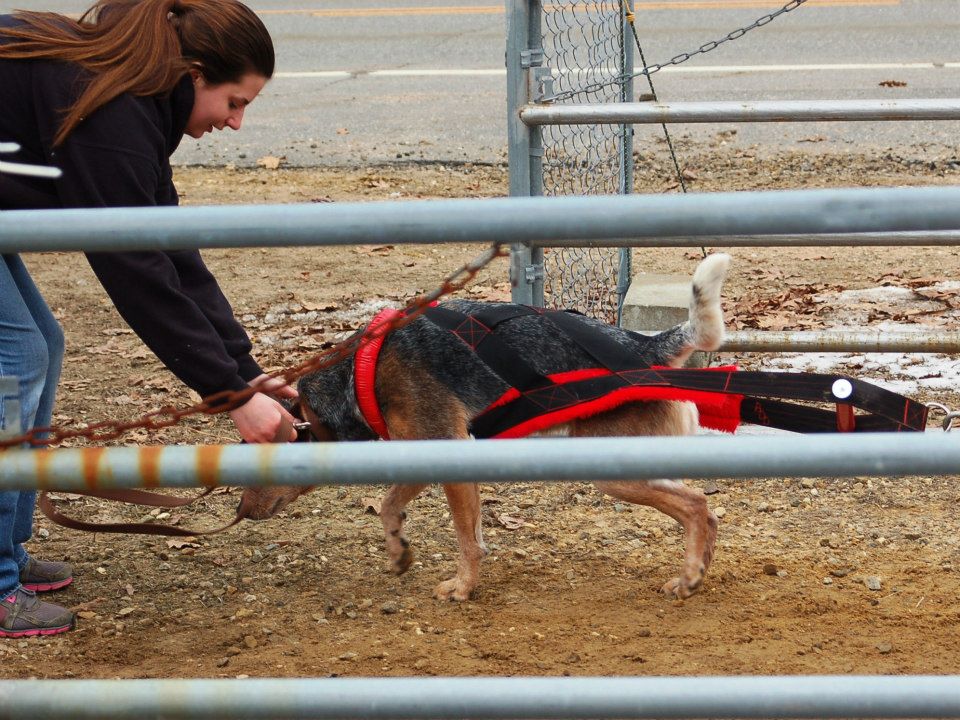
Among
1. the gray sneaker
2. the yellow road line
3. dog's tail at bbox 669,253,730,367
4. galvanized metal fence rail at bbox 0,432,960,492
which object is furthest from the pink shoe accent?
the yellow road line

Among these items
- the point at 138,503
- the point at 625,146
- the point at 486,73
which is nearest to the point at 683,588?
the point at 138,503

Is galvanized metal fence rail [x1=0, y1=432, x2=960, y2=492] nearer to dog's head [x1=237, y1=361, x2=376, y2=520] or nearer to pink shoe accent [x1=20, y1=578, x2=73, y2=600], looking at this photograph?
dog's head [x1=237, y1=361, x2=376, y2=520]

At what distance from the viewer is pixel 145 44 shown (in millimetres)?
3027

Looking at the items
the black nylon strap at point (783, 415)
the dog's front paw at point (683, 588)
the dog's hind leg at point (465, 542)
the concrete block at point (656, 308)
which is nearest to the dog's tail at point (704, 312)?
the black nylon strap at point (783, 415)

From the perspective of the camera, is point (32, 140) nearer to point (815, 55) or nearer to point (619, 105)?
point (619, 105)

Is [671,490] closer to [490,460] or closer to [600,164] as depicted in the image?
[490,460]

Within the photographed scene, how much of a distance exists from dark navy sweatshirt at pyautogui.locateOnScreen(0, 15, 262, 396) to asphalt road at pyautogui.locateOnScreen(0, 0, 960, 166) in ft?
20.9

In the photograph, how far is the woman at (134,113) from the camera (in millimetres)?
2939

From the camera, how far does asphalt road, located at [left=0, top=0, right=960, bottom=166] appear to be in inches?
387

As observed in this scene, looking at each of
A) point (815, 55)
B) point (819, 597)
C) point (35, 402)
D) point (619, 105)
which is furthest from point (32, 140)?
point (815, 55)

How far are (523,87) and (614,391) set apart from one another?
1602 millimetres

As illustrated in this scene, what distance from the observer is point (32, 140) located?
3143mm

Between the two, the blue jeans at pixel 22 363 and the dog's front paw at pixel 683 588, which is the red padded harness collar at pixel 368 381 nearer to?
the blue jeans at pixel 22 363

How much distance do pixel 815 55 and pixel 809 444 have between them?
1147 cm
